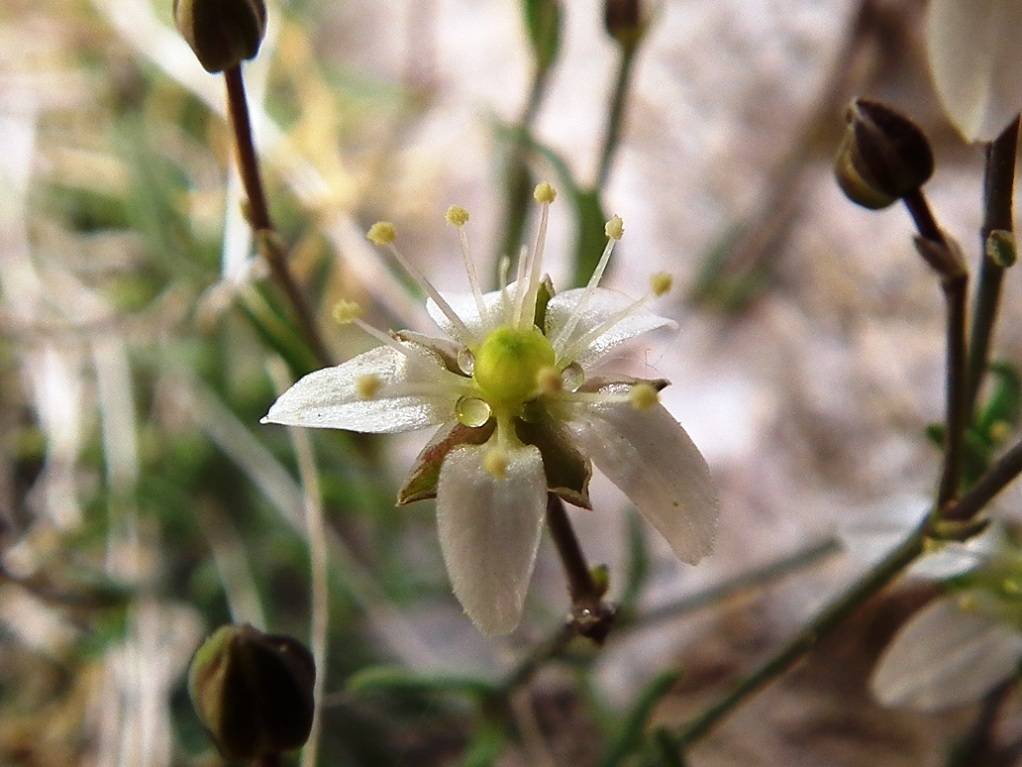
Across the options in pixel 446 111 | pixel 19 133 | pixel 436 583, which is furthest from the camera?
pixel 446 111

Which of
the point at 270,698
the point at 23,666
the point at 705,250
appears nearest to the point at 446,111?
the point at 705,250

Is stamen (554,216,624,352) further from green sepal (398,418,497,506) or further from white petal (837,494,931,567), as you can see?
white petal (837,494,931,567)

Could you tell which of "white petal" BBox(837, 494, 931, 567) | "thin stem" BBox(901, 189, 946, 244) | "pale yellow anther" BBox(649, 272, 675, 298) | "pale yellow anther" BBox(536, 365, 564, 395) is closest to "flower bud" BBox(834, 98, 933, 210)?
"thin stem" BBox(901, 189, 946, 244)

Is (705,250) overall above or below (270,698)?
above

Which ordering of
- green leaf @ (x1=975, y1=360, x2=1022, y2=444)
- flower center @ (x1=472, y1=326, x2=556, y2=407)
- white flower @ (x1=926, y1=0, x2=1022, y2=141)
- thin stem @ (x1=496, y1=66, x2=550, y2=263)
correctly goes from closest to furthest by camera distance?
white flower @ (x1=926, y1=0, x2=1022, y2=141) → flower center @ (x1=472, y1=326, x2=556, y2=407) → green leaf @ (x1=975, y1=360, x2=1022, y2=444) → thin stem @ (x1=496, y1=66, x2=550, y2=263)

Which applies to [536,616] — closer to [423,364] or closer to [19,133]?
[423,364]

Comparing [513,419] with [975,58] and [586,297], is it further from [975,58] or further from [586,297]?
[975,58]
